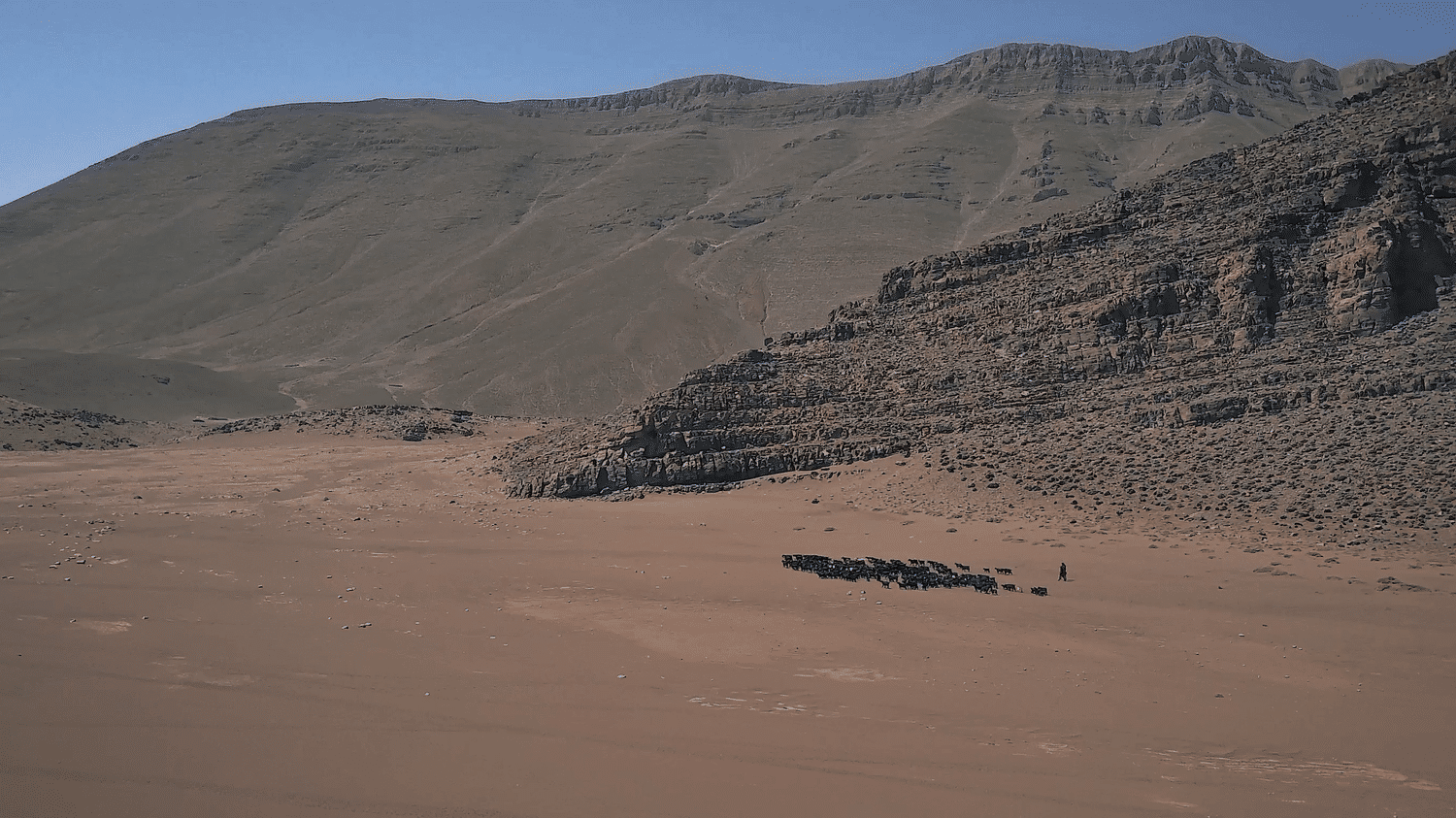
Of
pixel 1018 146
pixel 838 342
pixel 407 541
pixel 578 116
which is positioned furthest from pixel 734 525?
pixel 578 116

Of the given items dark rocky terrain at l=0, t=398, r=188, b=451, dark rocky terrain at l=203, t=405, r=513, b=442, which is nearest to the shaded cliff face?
dark rocky terrain at l=203, t=405, r=513, b=442

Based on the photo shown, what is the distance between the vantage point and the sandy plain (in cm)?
816

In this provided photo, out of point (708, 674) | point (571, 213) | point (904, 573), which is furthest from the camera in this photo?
point (571, 213)

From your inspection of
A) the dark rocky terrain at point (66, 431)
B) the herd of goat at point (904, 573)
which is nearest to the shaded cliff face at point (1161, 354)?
the herd of goat at point (904, 573)

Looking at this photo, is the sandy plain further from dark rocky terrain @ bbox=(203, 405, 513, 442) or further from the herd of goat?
dark rocky terrain @ bbox=(203, 405, 513, 442)

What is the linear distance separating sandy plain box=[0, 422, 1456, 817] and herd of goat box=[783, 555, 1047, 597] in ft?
1.56

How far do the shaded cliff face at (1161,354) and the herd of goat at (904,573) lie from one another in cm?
618

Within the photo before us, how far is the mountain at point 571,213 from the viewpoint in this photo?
7075cm

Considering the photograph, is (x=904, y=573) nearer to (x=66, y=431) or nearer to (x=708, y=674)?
(x=708, y=674)

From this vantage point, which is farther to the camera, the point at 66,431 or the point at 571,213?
the point at 571,213

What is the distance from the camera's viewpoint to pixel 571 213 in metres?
97.9

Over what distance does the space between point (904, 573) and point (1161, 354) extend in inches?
507

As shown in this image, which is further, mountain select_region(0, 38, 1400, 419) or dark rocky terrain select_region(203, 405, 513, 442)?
mountain select_region(0, 38, 1400, 419)

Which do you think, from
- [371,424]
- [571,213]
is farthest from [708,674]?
[571,213]
